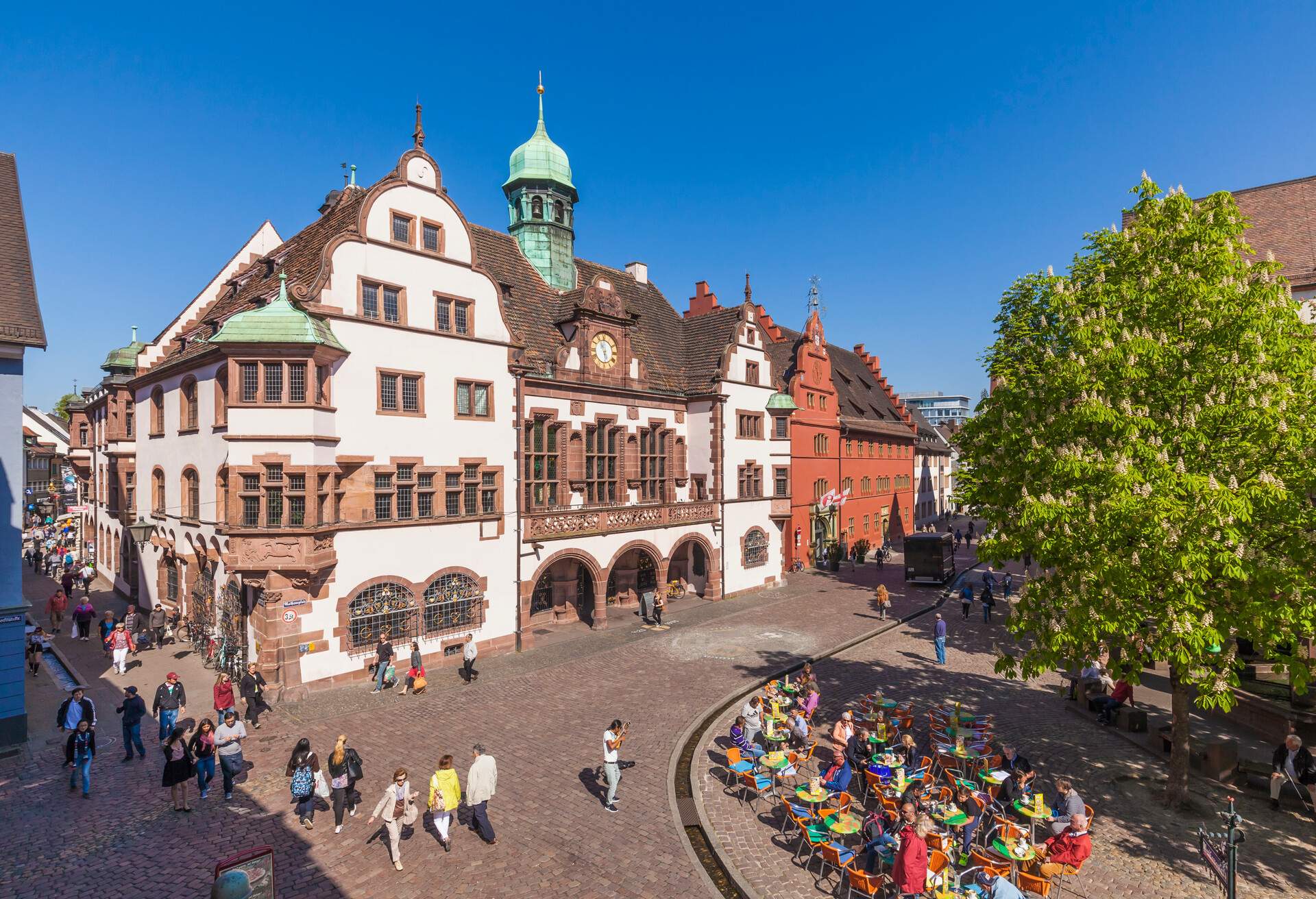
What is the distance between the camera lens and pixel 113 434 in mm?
32500

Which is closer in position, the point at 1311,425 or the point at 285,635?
the point at 1311,425

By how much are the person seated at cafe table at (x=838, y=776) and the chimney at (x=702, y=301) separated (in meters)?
35.2

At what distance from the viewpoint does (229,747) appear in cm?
1301

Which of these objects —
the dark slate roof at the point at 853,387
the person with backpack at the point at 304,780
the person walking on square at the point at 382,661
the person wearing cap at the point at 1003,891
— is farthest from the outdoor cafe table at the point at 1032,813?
the dark slate roof at the point at 853,387

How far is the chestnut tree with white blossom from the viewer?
Result: 33.3 feet

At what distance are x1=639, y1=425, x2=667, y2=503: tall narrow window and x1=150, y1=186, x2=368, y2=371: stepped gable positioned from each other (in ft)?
50.7

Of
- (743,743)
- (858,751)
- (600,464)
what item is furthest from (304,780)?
(600,464)

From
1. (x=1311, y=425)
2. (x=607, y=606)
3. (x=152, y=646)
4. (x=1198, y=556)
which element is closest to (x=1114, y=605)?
(x=1198, y=556)

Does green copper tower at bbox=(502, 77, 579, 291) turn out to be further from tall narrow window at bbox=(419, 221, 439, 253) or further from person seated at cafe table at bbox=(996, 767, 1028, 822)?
person seated at cafe table at bbox=(996, 767, 1028, 822)

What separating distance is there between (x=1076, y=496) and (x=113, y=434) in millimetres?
41285

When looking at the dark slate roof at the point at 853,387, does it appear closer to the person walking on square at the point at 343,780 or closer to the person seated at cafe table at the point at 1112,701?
the person seated at cafe table at the point at 1112,701

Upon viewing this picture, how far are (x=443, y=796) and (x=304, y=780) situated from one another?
118 inches

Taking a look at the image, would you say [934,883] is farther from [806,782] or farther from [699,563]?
[699,563]

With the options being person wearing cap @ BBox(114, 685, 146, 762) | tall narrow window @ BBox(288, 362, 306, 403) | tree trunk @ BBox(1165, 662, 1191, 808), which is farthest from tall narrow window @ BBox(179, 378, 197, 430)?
tree trunk @ BBox(1165, 662, 1191, 808)
